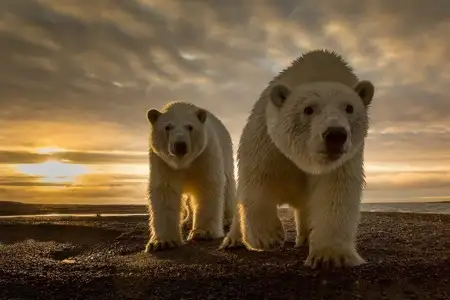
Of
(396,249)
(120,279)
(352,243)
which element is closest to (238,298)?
(120,279)

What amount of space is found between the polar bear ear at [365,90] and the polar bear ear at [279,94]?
0.74 meters

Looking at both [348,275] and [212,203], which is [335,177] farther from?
[212,203]

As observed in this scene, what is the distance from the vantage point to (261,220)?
5.93 meters

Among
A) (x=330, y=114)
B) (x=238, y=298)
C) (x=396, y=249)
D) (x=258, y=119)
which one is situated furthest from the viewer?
(x=396, y=249)

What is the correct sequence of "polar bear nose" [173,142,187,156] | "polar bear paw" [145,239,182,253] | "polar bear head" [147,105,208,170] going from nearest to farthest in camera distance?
"polar bear paw" [145,239,182,253] < "polar bear nose" [173,142,187,156] < "polar bear head" [147,105,208,170]

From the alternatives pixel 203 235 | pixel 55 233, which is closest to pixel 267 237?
pixel 203 235

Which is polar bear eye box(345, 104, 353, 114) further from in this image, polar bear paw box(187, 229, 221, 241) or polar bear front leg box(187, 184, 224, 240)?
polar bear paw box(187, 229, 221, 241)

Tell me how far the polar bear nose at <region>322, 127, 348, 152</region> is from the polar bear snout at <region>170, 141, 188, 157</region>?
130 inches

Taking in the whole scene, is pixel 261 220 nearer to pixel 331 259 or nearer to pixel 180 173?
pixel 331 259

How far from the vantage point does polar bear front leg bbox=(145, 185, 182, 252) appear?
7.67 metres

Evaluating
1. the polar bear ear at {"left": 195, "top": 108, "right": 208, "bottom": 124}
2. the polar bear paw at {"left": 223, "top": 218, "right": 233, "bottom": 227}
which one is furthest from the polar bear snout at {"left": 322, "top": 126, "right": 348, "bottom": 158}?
the polar bear paw at {"left": 223, "top": 218, "right": 233, "bottom": 227}

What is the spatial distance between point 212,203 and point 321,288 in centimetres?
454

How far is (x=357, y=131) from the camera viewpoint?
5.35m

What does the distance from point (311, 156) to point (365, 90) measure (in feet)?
3.52
